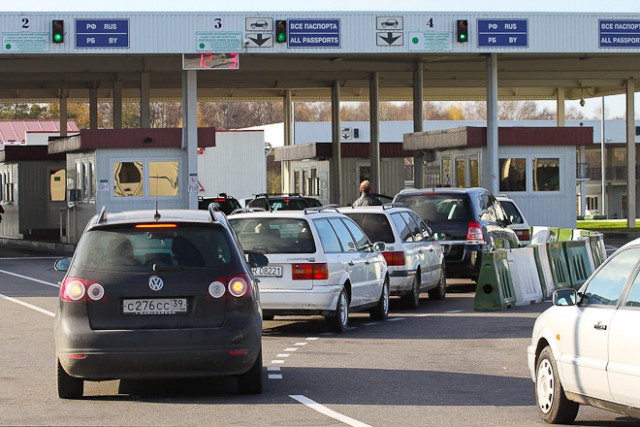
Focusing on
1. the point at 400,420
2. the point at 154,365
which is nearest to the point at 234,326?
the point at 154,365

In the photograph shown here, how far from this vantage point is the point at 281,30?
36594 mm

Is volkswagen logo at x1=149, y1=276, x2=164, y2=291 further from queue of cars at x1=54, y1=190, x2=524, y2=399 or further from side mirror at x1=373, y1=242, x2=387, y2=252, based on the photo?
side mirror at x1=373, y1=242, x2=387, y2=252

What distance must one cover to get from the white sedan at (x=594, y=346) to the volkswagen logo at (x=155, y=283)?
9.82 ft

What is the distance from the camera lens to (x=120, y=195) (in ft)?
119

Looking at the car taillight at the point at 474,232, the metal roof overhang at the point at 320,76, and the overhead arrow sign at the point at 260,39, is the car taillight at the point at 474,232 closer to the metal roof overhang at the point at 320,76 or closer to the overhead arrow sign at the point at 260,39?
the overhead arrow sign at the point at 260,39

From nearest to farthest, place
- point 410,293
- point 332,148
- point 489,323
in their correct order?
point 489,323 → point 410,293 → point 332,148

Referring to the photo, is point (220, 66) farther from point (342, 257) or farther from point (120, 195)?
point (342, 257)

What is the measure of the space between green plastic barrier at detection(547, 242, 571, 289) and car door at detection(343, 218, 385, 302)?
5512 mm

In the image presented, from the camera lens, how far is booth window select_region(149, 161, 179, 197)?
36906 millimetres

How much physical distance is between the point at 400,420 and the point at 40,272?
20641mm

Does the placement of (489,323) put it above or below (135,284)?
below

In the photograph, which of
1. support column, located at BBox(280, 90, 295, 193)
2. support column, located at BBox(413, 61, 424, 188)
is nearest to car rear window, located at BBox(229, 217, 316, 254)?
support column, located at BBox(413, 61, 424, 188)

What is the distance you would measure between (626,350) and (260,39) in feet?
95.5

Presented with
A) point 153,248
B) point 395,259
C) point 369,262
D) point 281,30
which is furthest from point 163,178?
point 153,248
